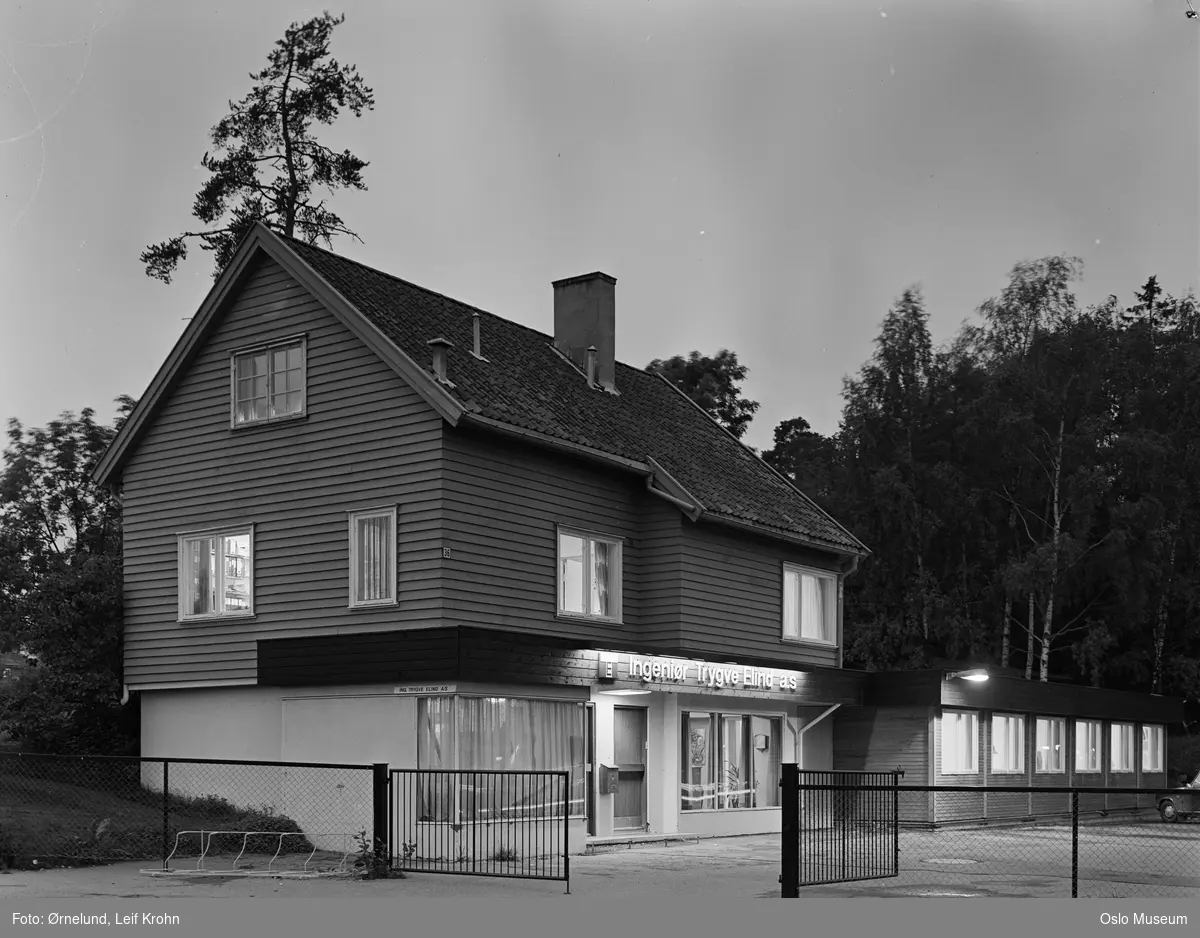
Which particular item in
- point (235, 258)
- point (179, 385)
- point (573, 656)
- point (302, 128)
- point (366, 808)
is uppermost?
point (302, 128)

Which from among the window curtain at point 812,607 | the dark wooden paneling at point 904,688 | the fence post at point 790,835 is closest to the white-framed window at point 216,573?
the window curtain at point 812,607

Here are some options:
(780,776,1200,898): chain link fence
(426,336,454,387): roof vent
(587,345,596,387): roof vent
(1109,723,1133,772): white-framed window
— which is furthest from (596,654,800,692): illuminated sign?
(1109,723,1133,772): white-framed window

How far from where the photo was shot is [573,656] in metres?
24.8

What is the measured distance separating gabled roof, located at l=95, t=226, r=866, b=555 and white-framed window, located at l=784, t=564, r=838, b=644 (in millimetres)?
889

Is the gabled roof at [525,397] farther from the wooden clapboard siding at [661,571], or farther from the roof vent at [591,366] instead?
the wooden clapboard siding at [661,571]

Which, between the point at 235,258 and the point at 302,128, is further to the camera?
the point at 302,128

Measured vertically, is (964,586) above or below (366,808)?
above

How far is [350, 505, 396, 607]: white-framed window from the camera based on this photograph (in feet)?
81.7

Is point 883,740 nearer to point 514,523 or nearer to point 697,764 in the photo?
point 697,764

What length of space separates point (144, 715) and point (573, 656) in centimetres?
887

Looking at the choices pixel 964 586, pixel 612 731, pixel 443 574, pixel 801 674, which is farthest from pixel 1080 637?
pixel 443 574

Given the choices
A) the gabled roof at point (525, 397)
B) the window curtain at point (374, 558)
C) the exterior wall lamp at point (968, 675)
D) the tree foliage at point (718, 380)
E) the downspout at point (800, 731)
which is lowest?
the downspout at point (800, 731)

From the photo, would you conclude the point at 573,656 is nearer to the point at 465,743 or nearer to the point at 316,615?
the point at 465,743

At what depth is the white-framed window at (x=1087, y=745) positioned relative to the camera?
130 feet
